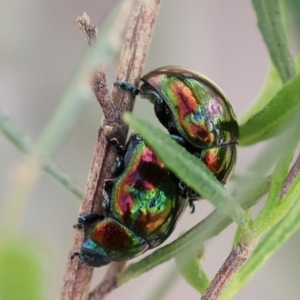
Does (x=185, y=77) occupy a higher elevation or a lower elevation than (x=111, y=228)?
higher

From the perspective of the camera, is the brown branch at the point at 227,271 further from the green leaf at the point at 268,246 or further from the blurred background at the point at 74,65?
the blurred background at the point at 74,65

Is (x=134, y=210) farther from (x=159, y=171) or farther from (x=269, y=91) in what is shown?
(x=269, y=91)

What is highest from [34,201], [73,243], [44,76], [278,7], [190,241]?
[278,7]

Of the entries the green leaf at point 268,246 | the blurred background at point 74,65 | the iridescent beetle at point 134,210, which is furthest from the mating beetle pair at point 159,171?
the blurred background at point 74,65

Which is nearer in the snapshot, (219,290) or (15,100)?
(219,290)

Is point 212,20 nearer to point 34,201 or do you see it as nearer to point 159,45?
point 159,45

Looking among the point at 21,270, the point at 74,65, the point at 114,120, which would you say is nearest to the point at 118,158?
the point at 114,120

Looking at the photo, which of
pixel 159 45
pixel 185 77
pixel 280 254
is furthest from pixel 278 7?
pixel 159 45

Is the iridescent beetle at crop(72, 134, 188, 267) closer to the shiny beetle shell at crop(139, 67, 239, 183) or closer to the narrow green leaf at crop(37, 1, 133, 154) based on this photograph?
the shiny beetle shell at crop(139, 67, 239, 183)
